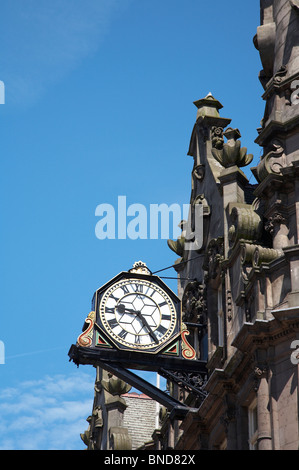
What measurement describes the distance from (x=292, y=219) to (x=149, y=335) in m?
5.69

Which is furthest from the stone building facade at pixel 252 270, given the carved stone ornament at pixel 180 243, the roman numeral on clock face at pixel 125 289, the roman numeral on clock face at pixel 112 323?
the roman numeral on clock face at pixel 112 323

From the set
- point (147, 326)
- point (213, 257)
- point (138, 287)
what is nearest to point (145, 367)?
point (147, 326)

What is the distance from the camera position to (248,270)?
32188mm

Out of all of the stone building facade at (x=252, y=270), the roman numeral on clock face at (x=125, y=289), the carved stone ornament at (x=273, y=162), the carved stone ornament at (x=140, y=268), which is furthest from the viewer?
the carved stone ornament at (x=140, y=268)

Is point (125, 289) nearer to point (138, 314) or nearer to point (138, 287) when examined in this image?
point (138, 287)

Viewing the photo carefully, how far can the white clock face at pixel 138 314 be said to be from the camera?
33.8 m

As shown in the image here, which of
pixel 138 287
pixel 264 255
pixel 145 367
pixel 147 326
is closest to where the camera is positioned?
pixel 264 255

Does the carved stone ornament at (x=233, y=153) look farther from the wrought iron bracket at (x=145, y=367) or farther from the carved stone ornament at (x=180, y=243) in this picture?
the wrought iron bracket at (x=145, y=367)

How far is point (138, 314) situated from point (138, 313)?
0.03m

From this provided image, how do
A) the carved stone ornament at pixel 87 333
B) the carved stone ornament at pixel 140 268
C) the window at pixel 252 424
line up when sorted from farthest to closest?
the carved stone ornament at pixel 140 268, the carved stone ornament at pixel 87 333, the window at pixel 252 424

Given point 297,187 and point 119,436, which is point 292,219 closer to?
point 297,187

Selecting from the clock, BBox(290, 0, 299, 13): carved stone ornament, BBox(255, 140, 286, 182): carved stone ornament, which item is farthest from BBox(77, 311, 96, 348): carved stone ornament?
BBox(290, 0, 299, 13): carved stone ornament

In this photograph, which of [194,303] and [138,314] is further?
[194,303]

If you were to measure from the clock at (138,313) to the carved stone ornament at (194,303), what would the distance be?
1485mm
